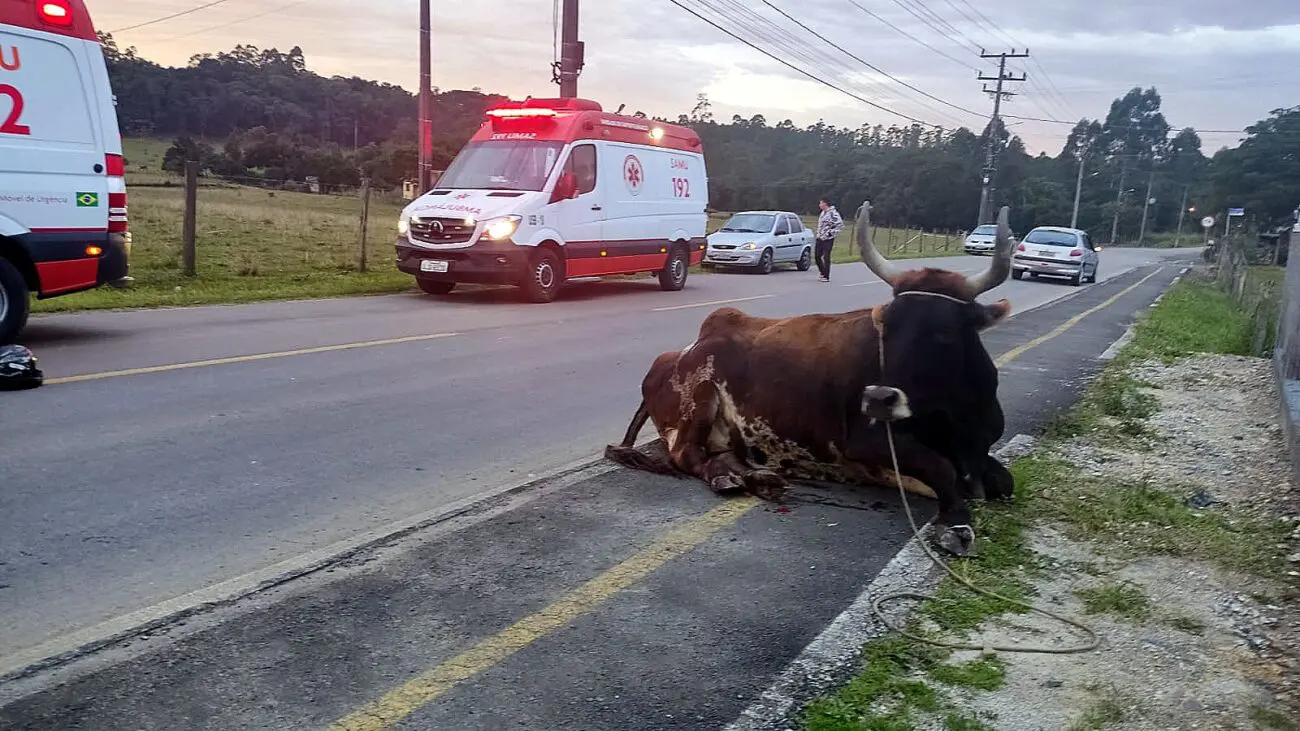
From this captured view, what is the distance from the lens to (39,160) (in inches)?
370

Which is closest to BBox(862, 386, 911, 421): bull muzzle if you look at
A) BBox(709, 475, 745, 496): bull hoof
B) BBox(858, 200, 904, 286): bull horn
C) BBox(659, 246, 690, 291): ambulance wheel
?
BBox(858, 200, 904, 286): bull horn

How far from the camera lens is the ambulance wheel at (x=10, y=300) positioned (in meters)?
9.30

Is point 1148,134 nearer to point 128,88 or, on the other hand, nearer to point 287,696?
point 128,88

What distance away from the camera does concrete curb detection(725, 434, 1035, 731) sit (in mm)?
3180

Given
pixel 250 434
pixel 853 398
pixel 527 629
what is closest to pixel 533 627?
pixel 527 629

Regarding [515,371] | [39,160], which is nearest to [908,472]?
[515,371]

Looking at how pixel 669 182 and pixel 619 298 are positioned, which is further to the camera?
pixel 669 182

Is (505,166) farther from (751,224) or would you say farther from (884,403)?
(751,224)

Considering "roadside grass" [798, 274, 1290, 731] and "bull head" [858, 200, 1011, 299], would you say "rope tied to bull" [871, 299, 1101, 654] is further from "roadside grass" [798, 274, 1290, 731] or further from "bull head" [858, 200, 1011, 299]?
"bull head" [858, 200, 1011, 299]

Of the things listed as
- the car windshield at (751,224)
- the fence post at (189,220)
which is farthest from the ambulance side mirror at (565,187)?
the car windshield at (751,224)

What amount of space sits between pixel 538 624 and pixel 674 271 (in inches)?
632

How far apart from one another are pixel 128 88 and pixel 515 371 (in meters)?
61.3

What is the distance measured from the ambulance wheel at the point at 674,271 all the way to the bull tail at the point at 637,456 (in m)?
12.9

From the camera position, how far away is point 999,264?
5.11 metres
